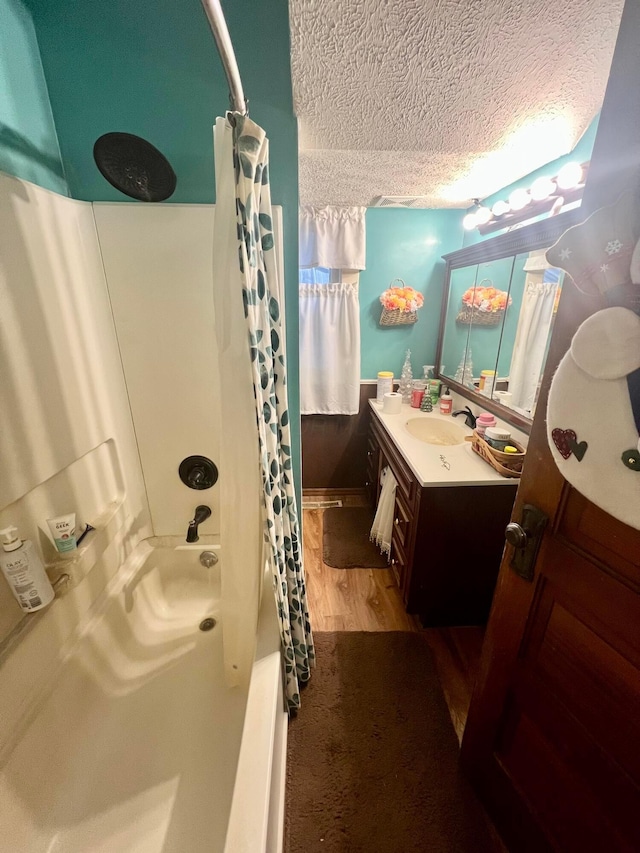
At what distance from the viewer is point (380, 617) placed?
1779 millimetres

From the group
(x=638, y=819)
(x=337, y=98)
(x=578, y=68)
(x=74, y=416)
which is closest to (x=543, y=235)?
(x=578, y=68)

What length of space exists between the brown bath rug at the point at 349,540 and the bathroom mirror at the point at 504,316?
45.5 inches

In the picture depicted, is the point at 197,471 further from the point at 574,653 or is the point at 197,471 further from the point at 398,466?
the point at 574,653

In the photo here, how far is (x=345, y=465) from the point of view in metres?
2.83

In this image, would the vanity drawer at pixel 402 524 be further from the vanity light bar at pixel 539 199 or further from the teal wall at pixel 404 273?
the vanity light bar at pixel 539 199

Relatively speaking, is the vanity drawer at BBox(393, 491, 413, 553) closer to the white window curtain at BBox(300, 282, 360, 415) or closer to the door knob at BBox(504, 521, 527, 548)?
the door knob at BBox(504, 521, 527, 548)

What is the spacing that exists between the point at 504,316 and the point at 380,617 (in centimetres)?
175

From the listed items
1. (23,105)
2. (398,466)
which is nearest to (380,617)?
(398,466)

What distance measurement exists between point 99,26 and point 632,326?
61.3 inches

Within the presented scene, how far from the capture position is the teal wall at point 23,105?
0.89m

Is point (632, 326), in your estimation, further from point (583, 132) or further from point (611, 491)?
point (583, 132)

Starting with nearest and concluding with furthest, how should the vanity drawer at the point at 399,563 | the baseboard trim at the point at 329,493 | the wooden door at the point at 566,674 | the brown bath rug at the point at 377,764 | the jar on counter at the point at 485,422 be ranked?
the wooden door at the point at 566,674 < the brown bath rug at the point at 377,764 < the vanity drawer at the point at 399,563 < the jar on counter at the point at 485,422 < the baseboard trim at the point at 329,493

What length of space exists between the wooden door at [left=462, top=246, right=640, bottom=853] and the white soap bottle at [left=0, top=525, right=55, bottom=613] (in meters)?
1.26

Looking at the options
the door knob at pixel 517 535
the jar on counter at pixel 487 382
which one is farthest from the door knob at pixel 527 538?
the jar on counter at pixel 487 382
